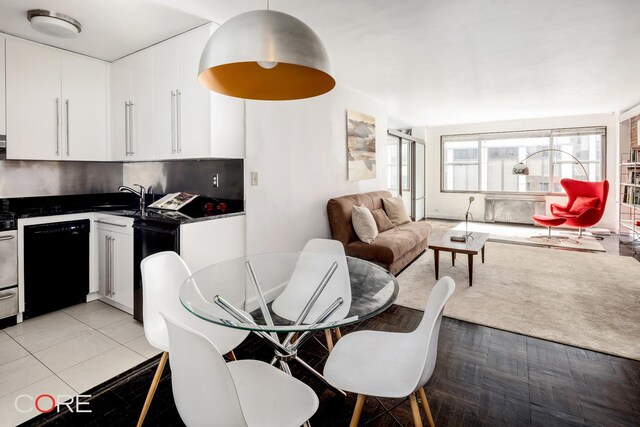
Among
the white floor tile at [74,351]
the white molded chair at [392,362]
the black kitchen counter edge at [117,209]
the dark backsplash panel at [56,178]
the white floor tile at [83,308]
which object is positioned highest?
the dark backsplash panel at [56,178]

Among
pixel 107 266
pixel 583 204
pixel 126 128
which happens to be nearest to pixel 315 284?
pixel 107 266

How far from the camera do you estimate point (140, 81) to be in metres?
3.33

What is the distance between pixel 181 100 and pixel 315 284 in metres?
2.01

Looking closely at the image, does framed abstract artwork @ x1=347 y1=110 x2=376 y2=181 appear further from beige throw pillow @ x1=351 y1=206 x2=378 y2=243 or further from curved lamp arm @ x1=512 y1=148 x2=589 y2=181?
curved lamp arm @ x1=512 y1=148 x2=589 y2=181

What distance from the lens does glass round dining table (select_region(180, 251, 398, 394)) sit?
152cm

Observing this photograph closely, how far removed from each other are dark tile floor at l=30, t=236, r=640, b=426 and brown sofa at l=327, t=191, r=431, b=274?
4.37ft

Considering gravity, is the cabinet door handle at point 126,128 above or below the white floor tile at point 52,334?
above

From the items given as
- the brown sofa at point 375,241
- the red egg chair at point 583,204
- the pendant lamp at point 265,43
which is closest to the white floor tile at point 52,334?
the pendant lamp at point 265,43

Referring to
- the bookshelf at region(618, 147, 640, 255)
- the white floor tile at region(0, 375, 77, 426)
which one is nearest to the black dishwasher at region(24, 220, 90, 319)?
the white floor tile at region(0, 375, 77, 426)

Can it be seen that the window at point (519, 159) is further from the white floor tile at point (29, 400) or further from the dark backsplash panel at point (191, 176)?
the white floor tile at point (29, 400)

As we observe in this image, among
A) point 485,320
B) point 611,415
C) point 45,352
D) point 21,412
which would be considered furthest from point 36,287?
point 611,415

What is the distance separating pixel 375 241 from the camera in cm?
398

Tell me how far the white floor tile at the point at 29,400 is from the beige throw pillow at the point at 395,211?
4.24m

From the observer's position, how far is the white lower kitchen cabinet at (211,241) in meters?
2.61
